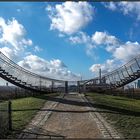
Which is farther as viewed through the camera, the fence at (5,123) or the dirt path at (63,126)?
the dirt path at (63,126)

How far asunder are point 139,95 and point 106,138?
3450 centimetres

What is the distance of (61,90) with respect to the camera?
60.4 meters

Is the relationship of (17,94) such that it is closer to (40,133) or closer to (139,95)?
A: (139,95)

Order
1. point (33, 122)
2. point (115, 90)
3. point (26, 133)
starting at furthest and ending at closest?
1. point (115, 90)
2. point (33, 122)
3. point (26, 133)

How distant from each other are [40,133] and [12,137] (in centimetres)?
136

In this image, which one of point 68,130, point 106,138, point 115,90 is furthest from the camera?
point 115,90

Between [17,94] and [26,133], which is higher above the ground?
[17,94]

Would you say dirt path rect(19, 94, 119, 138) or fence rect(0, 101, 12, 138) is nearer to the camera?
→ fence rect(0, 101, 12, 138)

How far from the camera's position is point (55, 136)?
15.2 metres

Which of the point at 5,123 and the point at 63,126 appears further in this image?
the point at 63,126

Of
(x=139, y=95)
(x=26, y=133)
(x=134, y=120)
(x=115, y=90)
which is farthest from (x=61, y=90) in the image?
(x=26, y=133)

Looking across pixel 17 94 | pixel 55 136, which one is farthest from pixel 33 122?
pixel 17 94

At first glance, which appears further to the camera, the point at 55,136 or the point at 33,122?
the point at 33,122

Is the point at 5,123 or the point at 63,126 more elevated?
the point at 5,123
